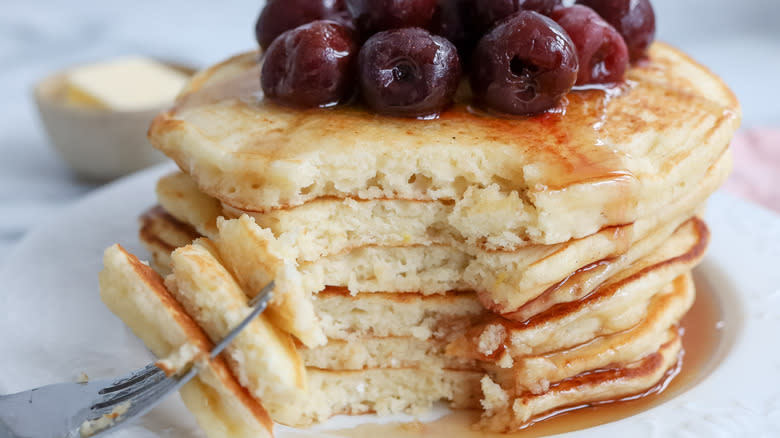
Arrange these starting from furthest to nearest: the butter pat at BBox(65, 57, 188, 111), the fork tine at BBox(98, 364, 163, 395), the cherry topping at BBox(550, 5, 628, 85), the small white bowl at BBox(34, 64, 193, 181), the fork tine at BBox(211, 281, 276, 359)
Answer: the butter pat at BBox(65, 57, 188, 111)
the small white bowl at BBox(34, 64, 193, 181)
the cherry topping at BBox(550, 5, 628, 85)
the fork tine at BBox(98, 364, 163, 395)
the fork tine at BBox(211, 281, 276, 359)

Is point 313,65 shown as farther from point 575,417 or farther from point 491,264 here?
point 575,417

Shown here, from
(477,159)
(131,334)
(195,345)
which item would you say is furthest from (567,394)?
(131,334)

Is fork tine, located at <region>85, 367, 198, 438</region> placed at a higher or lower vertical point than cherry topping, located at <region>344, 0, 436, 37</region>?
lower

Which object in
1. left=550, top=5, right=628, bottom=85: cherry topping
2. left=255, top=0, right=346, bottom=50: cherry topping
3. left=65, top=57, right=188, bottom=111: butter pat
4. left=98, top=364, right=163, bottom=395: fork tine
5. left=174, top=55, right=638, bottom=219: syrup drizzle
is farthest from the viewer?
left=65, top=57, right=188, bottom=111: butter pat

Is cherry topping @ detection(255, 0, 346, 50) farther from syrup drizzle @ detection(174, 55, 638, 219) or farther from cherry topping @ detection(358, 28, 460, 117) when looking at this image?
cherry topping @ detection(358, 28, 460, 117)

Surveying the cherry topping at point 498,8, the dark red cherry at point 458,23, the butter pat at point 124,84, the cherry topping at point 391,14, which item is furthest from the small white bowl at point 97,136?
Result: the cherry topping at point 498,8

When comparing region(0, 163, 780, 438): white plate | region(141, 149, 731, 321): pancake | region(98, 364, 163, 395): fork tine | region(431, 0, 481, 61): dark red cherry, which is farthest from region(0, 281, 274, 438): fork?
region(431, 0, 481, 61): dark red cherry
